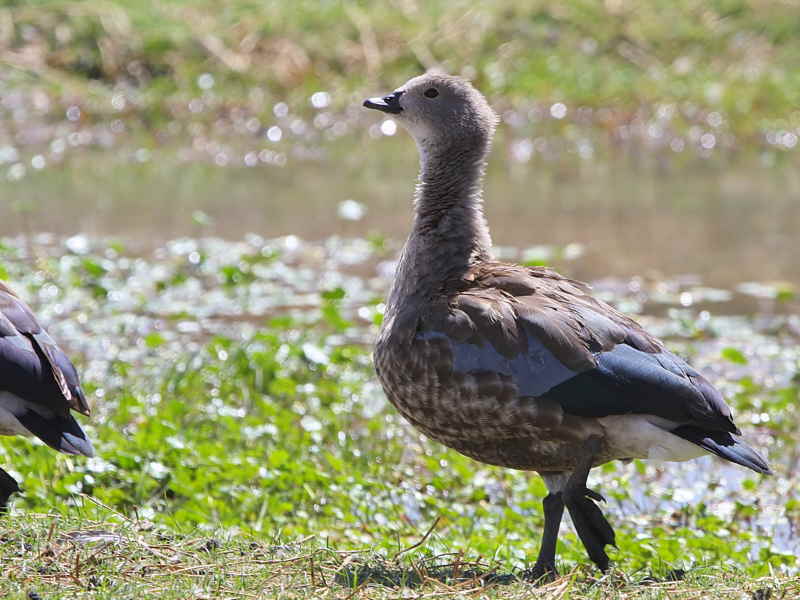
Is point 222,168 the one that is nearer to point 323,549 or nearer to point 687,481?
point 687,481

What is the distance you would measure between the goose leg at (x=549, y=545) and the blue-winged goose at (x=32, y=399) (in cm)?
154

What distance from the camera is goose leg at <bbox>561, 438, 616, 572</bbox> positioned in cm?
475

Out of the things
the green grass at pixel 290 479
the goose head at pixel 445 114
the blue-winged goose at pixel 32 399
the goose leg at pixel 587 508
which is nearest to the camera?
the green grass at pixel 290 479

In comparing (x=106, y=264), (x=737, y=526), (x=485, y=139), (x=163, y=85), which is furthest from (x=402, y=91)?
(x=163, y=85)

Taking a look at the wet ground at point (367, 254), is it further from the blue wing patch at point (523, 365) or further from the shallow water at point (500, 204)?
the blue wing patch at point (523, 365)

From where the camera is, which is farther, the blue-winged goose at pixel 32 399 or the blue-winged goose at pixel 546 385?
the blue-winged goose at pixel 32 399

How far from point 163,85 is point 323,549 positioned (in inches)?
459

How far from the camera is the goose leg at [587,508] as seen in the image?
475cm

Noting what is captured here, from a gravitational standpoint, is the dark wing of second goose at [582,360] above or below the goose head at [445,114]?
below

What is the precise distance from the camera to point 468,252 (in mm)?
5324

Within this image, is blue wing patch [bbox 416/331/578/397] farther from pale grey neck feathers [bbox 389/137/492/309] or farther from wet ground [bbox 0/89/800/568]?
wet ground [bbox 0/89/800/568]

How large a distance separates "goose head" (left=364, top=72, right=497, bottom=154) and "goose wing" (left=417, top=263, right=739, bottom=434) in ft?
2.46

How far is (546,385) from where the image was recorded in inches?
184

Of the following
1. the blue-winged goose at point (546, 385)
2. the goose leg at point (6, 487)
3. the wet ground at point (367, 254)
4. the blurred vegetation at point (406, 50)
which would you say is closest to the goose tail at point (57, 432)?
the goose leg at point (6, 487)
